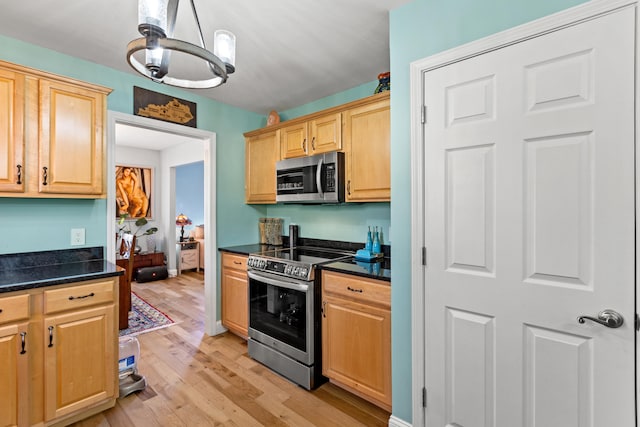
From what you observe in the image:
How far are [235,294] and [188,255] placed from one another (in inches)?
145

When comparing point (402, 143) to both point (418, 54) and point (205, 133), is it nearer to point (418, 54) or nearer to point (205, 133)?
point (418, 54)

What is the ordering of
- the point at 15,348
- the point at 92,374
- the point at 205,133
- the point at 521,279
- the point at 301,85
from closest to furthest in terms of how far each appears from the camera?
the point at 521,279
the point at 15,348
the point at 92,374
the point at 301,85
the point at 205,133

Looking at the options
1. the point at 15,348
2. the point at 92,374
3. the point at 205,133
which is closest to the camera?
the point at 15,348

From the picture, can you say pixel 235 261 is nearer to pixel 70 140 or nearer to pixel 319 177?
pixel 319 177

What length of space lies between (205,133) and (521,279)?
298 cm

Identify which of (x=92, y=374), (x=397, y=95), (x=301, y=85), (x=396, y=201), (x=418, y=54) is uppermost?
(x=301, y=85)

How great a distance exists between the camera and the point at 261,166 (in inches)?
135

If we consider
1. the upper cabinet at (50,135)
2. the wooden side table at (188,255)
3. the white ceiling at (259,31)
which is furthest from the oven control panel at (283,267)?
the wooden side table at (188,255)

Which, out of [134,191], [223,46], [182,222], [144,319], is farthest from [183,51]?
[182,222]

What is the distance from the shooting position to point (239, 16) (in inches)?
75.1

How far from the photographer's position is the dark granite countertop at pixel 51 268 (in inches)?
70.3

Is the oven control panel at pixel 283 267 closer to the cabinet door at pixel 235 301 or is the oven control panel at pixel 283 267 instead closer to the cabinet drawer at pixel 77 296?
the cabinet door at pixel 235 301

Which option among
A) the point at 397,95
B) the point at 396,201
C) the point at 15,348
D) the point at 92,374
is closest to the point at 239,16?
the point at 397,95

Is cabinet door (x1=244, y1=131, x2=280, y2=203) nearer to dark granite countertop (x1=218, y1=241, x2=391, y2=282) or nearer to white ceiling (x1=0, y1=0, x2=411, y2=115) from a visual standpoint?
dark granite countertop (x1=218, y1=241, x2=391, y2=282)
